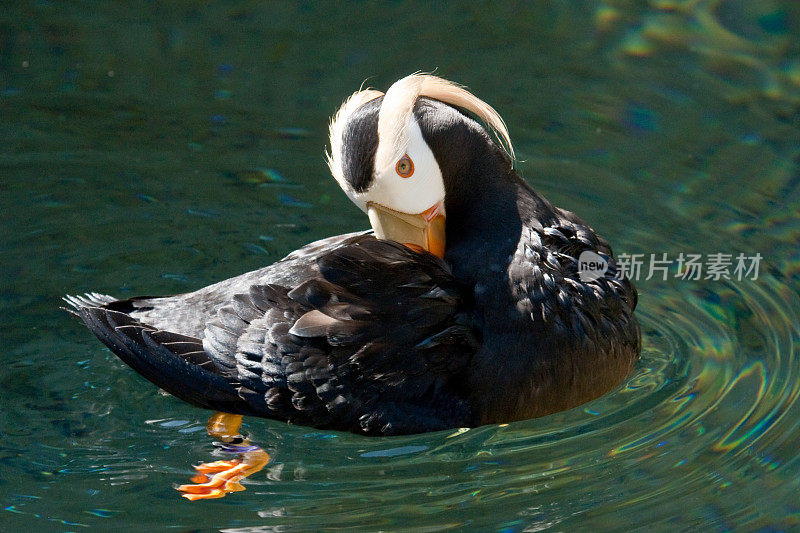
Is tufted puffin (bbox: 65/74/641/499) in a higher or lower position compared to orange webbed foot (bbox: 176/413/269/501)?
higher

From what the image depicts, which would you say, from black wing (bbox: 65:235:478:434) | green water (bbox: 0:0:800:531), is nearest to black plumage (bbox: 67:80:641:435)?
black wing (bbox: 65:235:478:434)

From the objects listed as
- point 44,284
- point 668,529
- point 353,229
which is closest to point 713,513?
point 668,529

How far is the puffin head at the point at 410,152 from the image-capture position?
3.36 meters

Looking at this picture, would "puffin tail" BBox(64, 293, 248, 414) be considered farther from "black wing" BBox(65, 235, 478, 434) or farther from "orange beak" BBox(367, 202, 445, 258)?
"orange beak" BBox(367, 202, 445, 258)

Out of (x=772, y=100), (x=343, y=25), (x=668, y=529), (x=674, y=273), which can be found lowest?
(x=668, y=529)

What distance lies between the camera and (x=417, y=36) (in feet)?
19.5

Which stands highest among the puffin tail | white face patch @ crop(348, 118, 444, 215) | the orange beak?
white face patch @ crop(348, 118, 444, 215)

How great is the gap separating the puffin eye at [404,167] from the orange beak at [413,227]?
0.15m

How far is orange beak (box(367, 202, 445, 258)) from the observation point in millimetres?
3521

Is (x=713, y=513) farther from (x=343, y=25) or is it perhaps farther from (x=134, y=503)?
(x=343, y=25)

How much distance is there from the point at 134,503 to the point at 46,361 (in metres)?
0.89

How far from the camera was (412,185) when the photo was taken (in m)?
3.43

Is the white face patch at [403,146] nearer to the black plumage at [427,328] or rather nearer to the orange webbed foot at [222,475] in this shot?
the black plumage at [427,328]

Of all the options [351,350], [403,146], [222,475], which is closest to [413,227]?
[403,146]
